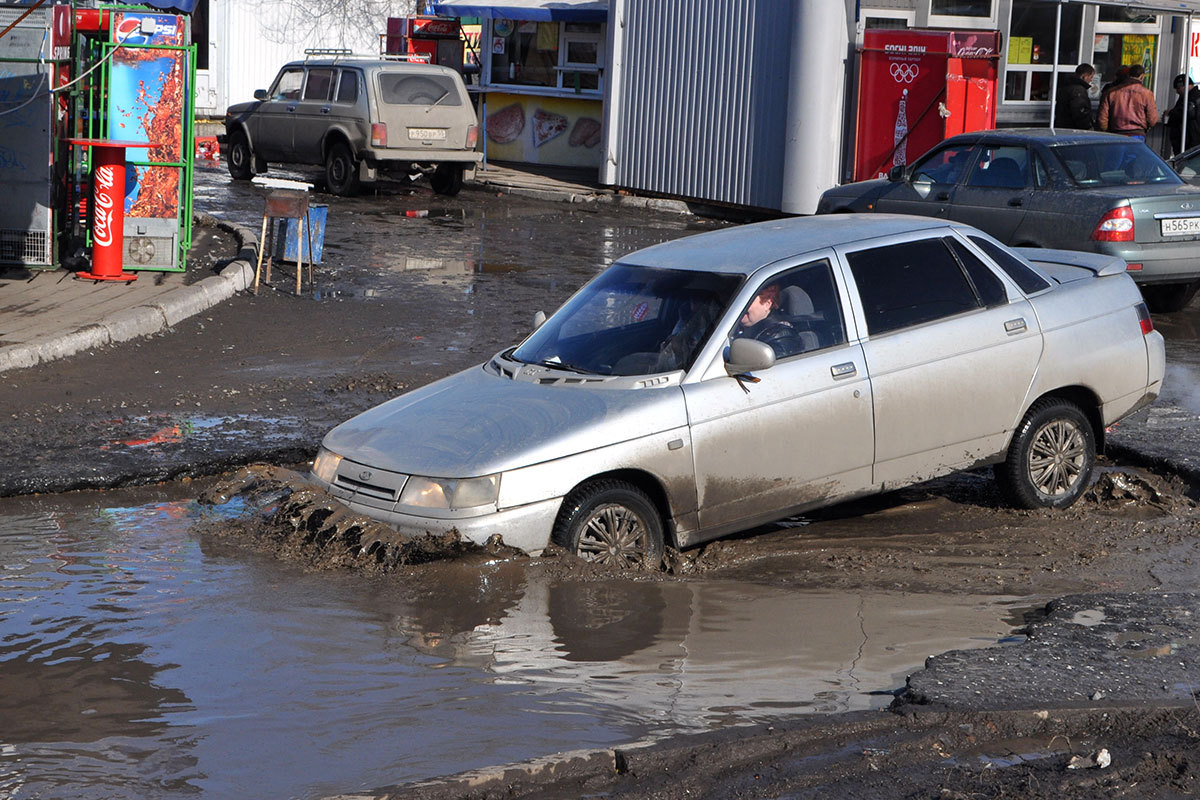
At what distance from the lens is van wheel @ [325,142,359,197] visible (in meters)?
22.0

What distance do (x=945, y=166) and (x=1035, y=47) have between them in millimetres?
10001

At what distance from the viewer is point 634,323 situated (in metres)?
6.66

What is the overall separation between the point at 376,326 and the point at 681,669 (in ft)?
24.8

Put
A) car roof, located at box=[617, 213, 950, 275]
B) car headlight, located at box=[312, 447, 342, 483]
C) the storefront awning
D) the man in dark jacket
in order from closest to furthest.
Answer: car headlight, located at box=[312, 447, 342, 483]
car roof, located at box=[617, 213, 950, 275]
the man in dark jacket
the storefront awning

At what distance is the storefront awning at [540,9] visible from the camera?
974 inches

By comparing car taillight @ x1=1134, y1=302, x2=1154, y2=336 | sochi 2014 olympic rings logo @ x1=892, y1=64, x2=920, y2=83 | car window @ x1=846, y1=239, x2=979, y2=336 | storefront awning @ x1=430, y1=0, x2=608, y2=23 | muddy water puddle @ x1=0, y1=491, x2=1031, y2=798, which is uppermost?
storefront awning @ x1=430, y1=0, x2=608, y2=23

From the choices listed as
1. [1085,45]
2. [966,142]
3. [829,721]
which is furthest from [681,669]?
[1085,45]

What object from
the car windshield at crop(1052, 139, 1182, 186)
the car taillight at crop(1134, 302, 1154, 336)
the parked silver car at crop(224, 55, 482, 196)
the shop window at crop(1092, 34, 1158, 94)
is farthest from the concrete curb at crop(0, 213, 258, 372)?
the shop window at crop(1092, 34, 1158, 94)

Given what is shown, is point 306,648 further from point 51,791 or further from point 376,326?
point 376,326

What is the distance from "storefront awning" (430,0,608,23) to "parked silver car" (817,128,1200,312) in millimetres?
11806

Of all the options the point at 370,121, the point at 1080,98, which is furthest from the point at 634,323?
the point at 1080,98

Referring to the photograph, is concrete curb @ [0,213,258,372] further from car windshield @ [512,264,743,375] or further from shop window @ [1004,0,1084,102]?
shop window @ [1004,0,1084,102]

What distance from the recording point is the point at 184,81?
13.4 m

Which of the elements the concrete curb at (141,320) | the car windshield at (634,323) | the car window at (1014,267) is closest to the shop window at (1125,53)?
the concrete curb at (141,320)
